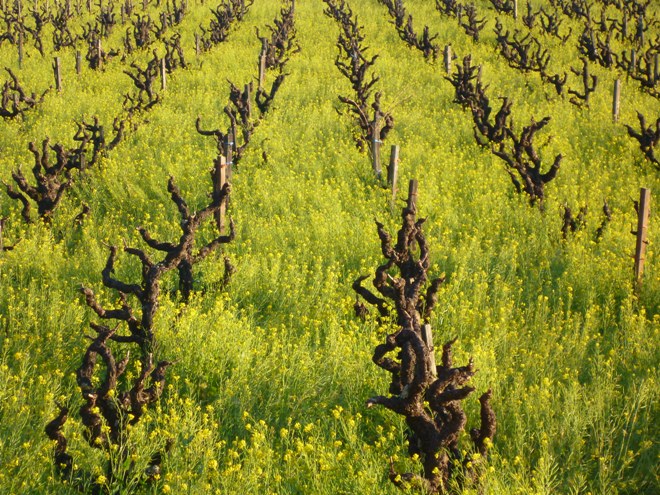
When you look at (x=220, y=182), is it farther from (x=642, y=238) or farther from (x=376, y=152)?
(x=642, y=238)

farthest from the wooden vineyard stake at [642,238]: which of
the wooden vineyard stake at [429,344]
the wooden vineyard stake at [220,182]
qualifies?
the wooden vineyard stake at [220,182]

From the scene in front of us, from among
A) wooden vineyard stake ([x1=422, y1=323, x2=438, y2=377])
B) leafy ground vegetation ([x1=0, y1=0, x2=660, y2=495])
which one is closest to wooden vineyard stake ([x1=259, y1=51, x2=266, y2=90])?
leafy ground vegetation ([x1=0, y1=0, x2=660, y2=495])

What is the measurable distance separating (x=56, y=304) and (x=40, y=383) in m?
1.49

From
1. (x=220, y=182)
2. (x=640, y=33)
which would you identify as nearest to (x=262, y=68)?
(x=220, y=182)

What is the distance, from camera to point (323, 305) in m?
7.05

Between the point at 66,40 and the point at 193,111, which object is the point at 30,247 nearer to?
the point at 193,111

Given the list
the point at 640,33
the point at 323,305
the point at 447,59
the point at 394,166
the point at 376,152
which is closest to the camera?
the point at 323,305

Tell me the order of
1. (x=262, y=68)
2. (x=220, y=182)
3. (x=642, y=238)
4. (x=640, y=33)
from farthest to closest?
(x=640, y=33), (x=262, y=68), (x=220, y=182), (x=642, y=238)

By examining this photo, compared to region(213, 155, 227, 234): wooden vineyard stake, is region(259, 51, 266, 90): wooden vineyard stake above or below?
above

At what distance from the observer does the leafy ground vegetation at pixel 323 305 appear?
4.33 m

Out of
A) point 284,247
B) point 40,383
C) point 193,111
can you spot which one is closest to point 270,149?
point 193,111

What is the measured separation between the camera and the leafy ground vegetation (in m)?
4.33

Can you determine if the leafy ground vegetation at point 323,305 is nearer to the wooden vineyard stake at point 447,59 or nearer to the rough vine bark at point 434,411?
the rough vine bark at point 434,411

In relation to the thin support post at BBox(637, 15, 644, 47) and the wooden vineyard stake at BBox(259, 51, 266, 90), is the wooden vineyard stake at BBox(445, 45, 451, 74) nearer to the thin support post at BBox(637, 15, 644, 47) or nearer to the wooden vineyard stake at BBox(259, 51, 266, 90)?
the wooden vineyard stake at BBox(259, 51, 266, 90)
